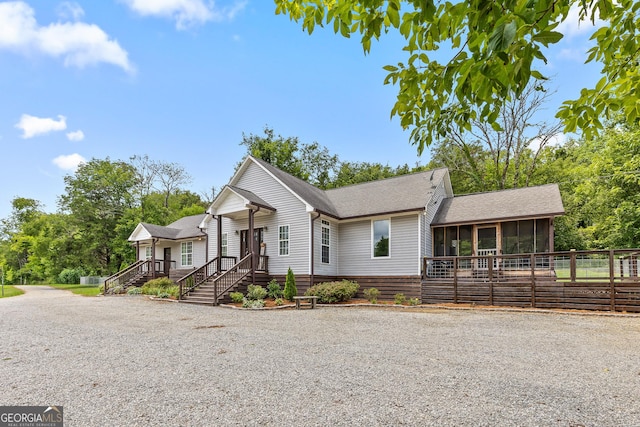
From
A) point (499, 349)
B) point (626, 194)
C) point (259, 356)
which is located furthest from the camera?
point (626, 194)

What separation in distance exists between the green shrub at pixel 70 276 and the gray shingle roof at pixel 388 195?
30.6 meters

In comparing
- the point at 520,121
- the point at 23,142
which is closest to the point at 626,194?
the point at 520,121

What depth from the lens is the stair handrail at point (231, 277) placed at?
13547mm

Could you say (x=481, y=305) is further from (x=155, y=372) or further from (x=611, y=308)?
(x=155, y=372)

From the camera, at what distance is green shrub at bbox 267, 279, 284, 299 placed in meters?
14.9

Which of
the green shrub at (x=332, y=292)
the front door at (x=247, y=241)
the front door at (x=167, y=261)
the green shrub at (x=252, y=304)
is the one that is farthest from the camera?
the front door at (x=167, y=261)

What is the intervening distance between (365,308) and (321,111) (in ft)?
60.0

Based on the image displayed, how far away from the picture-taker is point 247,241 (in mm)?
17172

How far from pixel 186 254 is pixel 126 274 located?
12.2 feet

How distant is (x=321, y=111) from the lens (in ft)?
88.0

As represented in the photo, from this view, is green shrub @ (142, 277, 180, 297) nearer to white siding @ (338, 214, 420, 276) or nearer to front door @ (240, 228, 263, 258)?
front door @ (240, 228, 263, 258)

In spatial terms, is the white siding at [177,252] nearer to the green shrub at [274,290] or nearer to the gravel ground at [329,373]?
the green shrub at [274,290]

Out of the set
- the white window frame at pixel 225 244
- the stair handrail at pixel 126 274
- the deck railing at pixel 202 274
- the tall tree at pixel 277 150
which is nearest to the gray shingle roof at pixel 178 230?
the stair handrail at pixel 126 274

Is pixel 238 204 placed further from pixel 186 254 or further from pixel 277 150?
pixel 277 150
